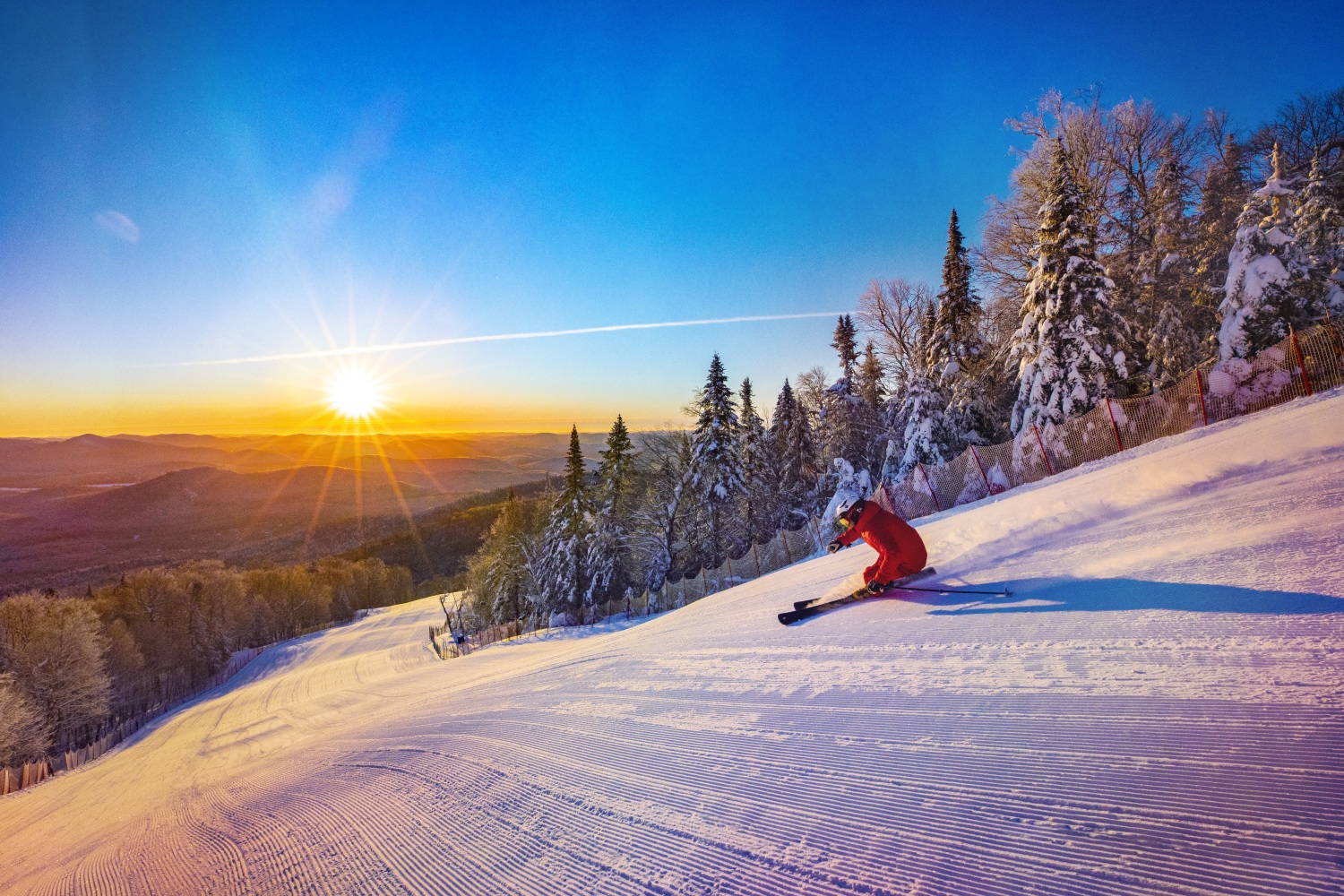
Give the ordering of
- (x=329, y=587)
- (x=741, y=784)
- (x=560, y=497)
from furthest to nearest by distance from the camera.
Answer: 1. (x=329, y=587)
2. (x=560, y=497)
3. (x=741, y=784)

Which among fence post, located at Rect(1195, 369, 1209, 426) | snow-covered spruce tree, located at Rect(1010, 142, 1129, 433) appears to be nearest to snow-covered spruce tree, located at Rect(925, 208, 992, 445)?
snow-covered spruce tree, located at Rect(1010, 142, 1129, 433)

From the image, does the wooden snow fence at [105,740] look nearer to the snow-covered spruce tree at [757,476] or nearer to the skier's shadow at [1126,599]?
the skier's shadow at [1126,599]

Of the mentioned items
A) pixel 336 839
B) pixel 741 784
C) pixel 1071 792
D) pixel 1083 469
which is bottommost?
pixel 336 839

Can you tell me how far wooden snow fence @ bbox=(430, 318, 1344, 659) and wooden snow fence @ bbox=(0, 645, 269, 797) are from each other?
2747 cm

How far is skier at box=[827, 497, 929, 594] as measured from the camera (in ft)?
19.8

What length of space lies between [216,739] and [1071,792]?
85.2 ft

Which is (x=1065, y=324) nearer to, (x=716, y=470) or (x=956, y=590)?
(x=956, y=590)

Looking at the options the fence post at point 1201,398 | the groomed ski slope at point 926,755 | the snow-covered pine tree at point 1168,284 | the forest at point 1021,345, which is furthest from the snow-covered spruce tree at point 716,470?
the groomed ski slope at point 926,755

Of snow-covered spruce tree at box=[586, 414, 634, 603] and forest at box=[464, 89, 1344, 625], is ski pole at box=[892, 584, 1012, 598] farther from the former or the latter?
snow-covered spruce tree at box=[586, 414, 634, 603]

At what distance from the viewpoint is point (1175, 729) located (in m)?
2.61

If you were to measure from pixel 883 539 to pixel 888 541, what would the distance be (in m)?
0.07

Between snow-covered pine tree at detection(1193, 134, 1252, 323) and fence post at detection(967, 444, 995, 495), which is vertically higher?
snow-covered pine tree at detection(1193, 134, 1252, 323)

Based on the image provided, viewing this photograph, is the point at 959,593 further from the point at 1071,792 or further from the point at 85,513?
the point at 85,513

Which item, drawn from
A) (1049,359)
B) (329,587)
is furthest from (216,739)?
(329,587)
